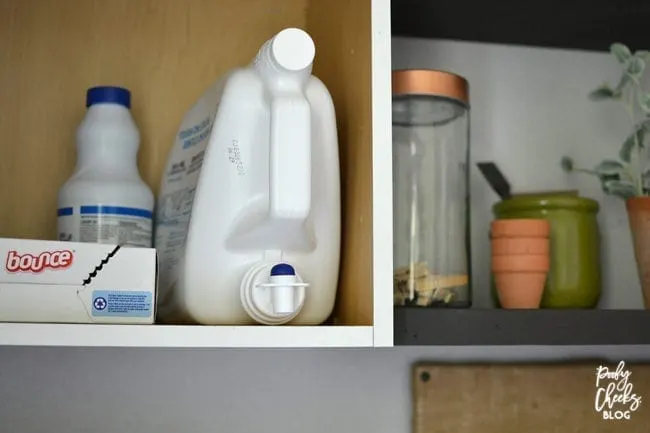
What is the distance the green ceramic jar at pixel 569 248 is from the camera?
2.93 feet

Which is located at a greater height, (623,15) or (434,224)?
(623,15)

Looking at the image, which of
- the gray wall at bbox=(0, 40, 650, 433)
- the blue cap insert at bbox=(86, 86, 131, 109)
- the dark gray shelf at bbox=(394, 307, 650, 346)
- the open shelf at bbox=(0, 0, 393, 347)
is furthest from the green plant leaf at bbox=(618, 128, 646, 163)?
the blue cap insert at bbox=(86, 86, 131, 109)

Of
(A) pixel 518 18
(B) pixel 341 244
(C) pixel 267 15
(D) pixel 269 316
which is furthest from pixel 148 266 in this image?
(A) pixel 518 18

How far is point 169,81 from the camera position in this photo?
96cm

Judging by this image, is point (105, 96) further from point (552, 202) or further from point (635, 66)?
point (635, 66)

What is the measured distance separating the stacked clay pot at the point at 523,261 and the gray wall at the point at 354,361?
0.15 m

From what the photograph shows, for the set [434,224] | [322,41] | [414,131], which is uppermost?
[322,41]

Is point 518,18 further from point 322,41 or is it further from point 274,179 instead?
point 274,179

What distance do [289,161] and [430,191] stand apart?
24cm

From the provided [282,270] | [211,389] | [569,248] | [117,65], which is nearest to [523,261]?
[569,248]

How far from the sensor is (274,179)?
2.25ft

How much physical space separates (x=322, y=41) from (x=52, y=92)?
0.33 meters

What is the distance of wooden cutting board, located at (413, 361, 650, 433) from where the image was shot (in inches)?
39.4

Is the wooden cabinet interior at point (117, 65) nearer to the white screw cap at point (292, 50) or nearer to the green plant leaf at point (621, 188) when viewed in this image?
the white screw cap at point (292, 50)
